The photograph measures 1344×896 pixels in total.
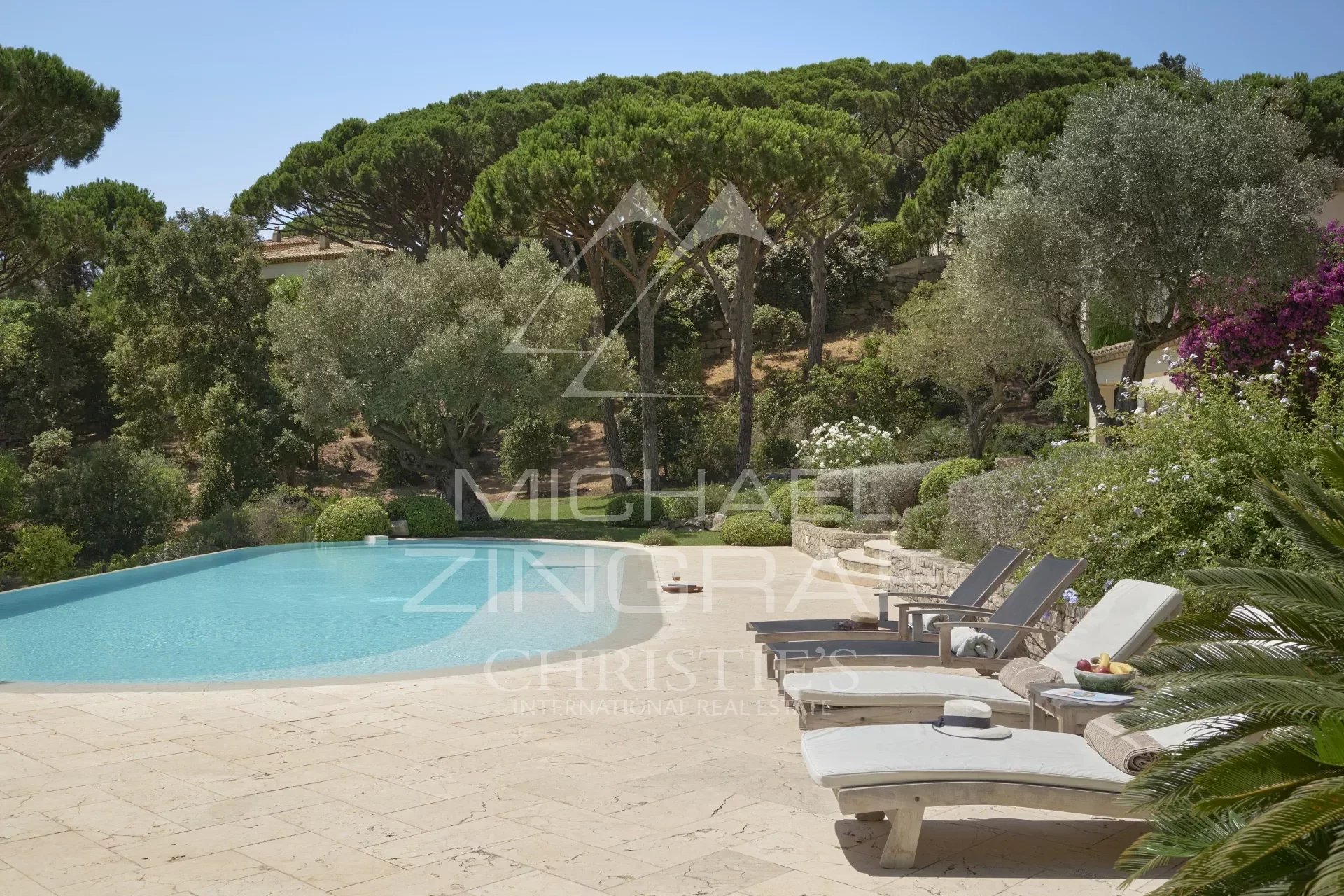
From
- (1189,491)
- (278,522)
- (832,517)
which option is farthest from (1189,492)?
(278,522)

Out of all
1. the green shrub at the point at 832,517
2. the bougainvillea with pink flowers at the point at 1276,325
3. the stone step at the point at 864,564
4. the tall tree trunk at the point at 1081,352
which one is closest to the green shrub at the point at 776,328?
the tall tree trunk at the point at 1081,352

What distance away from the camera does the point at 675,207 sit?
78.9 ft

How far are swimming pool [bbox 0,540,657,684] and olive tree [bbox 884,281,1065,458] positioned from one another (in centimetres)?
792

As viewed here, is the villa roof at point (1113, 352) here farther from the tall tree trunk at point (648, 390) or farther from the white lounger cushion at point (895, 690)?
the white lounger cushion at point (895, 690)

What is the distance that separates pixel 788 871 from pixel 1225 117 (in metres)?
14.0

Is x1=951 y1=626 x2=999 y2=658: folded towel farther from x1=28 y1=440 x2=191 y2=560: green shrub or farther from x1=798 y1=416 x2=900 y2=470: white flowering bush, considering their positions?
x1=28 y1=440 x2=191 y2=560: green shrub

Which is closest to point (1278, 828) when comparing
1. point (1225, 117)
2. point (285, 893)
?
point (285, 893)

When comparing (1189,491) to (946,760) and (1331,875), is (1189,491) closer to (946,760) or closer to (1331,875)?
(946,760)

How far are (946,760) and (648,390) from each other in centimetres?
1942

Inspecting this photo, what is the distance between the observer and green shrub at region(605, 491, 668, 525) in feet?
70.9

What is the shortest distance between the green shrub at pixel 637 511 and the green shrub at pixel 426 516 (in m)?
3.16

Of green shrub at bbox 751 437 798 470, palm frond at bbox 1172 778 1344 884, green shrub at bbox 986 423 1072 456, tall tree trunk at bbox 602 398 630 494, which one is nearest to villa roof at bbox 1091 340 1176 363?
green shrub at bbox 986 423 1072 456

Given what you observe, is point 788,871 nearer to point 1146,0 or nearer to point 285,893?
point 285,893

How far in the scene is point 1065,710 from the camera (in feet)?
17.0
